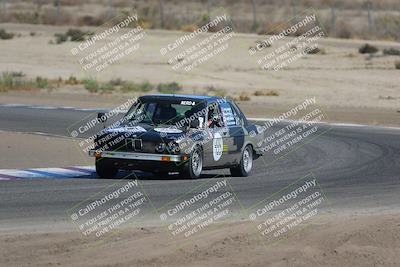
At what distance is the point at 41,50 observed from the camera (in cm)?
5259

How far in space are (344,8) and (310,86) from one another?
4472 cm

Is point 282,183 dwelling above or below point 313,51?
above

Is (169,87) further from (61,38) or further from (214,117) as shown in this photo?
(214,117)

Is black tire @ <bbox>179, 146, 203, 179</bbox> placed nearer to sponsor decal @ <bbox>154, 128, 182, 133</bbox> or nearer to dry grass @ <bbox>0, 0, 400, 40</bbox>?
sponsor decal @ <bbox>154, 128, 182, 133</bbox>

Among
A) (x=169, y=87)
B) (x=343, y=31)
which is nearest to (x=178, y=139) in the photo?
(x=169, y=87)

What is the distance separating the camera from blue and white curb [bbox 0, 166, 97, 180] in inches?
695

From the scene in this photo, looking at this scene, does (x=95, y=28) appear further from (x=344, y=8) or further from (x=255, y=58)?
(x=344, y=8)

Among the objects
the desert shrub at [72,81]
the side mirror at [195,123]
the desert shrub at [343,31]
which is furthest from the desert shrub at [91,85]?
the side mirror at [195,123]

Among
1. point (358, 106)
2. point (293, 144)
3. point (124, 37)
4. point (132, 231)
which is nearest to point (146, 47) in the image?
point (124, 37)

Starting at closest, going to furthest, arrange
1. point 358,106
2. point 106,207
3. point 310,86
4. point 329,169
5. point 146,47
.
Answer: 1. point 106,207
2. point 329,169
3. point 358,106
4. point 310,86
5. point 146,47

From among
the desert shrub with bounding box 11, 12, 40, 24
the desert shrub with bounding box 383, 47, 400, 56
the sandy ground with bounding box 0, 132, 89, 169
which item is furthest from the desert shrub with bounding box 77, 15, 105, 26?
the sandy ground with bounding box 0, 132, 89, 169

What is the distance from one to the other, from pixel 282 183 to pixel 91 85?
23448 mm

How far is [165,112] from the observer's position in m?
18.1

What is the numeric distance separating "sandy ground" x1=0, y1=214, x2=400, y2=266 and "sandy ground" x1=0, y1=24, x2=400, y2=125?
20068 millimetres
